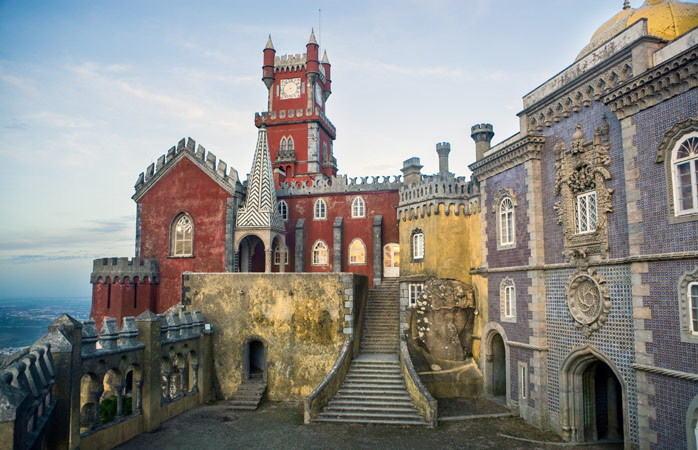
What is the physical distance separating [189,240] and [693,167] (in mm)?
23796

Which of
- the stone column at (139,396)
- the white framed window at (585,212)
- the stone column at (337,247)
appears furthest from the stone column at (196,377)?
the white framed window at (585,212)

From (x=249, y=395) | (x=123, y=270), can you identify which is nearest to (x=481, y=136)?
(x=249, y=395)

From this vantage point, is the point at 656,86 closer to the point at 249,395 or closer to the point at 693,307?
the point at 693,307

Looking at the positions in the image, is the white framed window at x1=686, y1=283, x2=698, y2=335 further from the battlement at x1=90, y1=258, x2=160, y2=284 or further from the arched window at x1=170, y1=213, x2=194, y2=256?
the battlement at x1=90, y1=258, x2=160, y2=284

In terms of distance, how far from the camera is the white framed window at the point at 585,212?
15.2 m

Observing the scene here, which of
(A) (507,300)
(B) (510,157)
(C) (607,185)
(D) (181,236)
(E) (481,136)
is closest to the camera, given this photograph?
(C) (607,185)

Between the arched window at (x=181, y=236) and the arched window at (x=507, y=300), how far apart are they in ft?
56.0

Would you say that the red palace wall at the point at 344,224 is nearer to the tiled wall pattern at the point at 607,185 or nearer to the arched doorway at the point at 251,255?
the arched doorway at the point at 251,255

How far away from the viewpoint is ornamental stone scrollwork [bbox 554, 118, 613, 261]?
14.6 meters

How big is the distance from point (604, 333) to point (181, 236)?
22.0m

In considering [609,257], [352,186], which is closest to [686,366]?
[609,257]

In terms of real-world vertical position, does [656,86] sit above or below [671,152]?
above

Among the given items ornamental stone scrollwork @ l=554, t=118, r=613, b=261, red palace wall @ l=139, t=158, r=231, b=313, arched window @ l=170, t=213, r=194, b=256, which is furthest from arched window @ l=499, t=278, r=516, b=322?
arched window @ l=170, t=213, r=194, b=256

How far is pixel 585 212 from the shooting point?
15.5 meters
